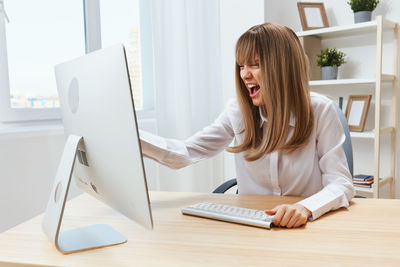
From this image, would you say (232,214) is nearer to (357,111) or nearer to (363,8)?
(357,111)

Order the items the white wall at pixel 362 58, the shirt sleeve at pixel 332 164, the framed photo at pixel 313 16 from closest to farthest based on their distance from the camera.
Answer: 1. the shirt sleeve at pixel 332 164
2. the white wall at pixel 362 58
3. the framed photo at pixel 313 16

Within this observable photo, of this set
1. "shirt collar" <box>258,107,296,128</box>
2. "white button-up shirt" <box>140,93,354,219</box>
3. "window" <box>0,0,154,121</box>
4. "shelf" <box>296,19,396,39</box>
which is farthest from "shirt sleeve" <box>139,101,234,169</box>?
"shelf" <box>296,19,396,39</box>

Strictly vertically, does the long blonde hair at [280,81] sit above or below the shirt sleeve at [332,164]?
above

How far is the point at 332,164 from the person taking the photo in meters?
1.32

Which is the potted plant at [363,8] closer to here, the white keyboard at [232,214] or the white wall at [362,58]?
the white wall at [362,58]

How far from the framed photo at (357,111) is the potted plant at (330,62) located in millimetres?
215

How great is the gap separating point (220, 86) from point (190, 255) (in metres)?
2.21

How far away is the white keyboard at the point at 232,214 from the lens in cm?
99

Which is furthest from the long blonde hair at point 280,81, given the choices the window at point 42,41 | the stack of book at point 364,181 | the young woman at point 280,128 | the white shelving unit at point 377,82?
the stack of book at point 364,181

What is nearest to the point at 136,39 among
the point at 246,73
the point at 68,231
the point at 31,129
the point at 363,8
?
the point at 31,129

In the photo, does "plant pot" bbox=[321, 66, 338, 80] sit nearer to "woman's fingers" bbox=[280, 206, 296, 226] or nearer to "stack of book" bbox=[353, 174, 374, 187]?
"stack of book" bbox=[353, 174, 374, 187]

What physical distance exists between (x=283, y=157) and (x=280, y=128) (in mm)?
139

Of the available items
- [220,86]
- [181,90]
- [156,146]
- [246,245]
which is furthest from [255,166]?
[220,86]

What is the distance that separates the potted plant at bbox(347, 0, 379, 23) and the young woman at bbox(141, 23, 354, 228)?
1.46m
